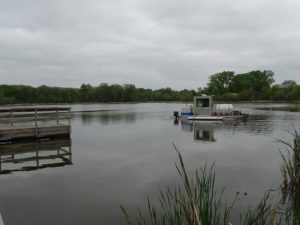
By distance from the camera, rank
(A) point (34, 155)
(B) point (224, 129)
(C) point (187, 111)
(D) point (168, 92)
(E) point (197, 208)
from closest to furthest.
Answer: (E) point (197, 208) → (A) point (34, 155) → (B) point (224, 129) → (C) point (187, 111) → (D) point (168, 92)

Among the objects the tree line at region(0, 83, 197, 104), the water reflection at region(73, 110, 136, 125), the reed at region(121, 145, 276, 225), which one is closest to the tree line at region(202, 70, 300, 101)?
the tree line at region(0, 83, 197, 104)

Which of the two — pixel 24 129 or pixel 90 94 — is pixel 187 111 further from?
pixel 90 94

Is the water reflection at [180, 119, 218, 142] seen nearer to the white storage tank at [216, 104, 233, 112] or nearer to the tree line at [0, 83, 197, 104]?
the white storage tank at [216, 104, 233, 112]

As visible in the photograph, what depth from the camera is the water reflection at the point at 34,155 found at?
13241 mm

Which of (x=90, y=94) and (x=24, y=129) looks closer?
(x=24, y=129)

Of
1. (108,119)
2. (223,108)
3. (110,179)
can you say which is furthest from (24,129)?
(223,108)

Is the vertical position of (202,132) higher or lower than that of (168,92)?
lower

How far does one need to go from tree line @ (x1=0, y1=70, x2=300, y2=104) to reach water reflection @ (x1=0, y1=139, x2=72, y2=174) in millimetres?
90894

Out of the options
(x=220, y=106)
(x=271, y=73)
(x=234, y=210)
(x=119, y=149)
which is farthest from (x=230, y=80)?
(x=234, y=210)

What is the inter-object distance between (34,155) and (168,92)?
458 feet

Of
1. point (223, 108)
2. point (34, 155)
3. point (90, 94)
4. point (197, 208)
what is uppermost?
point (90, 94)

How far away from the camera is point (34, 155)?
50.6 ft

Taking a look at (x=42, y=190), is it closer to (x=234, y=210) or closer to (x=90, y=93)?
(x=234, y=210)

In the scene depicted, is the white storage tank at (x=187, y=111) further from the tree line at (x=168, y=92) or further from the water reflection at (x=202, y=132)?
the tree line at (x=168, y=92)
